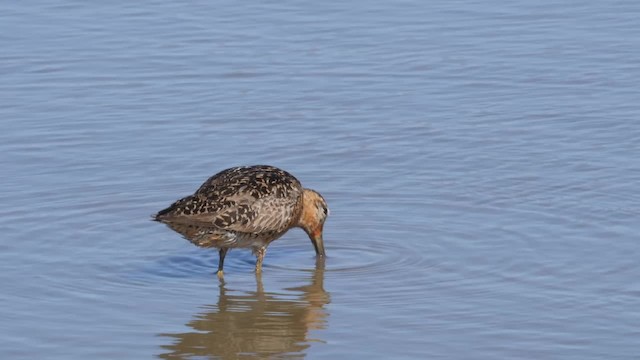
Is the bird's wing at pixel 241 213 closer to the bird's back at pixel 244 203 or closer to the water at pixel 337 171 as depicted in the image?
the bird's back at pixel 244 203

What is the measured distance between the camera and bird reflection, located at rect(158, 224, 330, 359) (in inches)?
343

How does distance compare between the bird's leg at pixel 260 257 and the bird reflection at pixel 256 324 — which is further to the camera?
the bird's leg at pixel 260 257

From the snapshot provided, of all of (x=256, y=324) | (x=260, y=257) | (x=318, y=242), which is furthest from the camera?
(x=318, y=242)

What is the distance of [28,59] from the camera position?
15.5 metres

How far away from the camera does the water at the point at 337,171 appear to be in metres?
9.07

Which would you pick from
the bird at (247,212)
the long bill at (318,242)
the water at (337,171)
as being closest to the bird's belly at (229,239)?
the bird at (247,212)

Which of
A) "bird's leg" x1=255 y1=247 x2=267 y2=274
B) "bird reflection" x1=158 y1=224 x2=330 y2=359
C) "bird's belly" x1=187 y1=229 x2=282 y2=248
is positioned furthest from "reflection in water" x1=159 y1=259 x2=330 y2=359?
"bird's belly" x1=187 y1=229 x2=282 y2=248

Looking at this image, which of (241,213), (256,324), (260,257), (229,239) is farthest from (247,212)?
(256,324)

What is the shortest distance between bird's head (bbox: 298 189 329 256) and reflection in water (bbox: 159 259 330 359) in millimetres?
648

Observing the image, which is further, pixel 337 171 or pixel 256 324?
pixel 337 171

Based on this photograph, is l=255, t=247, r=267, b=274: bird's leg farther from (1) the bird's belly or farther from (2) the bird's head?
(2) the bird's head

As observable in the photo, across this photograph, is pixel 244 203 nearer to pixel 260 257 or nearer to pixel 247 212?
pixel 247 212

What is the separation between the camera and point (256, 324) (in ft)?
30.4

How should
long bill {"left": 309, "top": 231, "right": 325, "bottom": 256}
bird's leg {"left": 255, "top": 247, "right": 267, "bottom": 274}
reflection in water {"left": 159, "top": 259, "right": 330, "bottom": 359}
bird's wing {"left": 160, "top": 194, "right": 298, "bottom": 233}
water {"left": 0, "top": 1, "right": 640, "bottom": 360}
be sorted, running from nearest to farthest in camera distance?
reflection in water {"left": 159, "top": 259, "right": 330, "bottom": 359}, water {"left": 0, "top": 1, "right": 640, "bottom": 360}, bird's wing {"left": 160, "top": 194, "right": 298, "bottom": 233}, bird's leg {"left": 255, "top": 247, "right": 267, "bottom": 274}, long bill {"left": 309, "top": 231, "right": 325, "bottom": 256}
